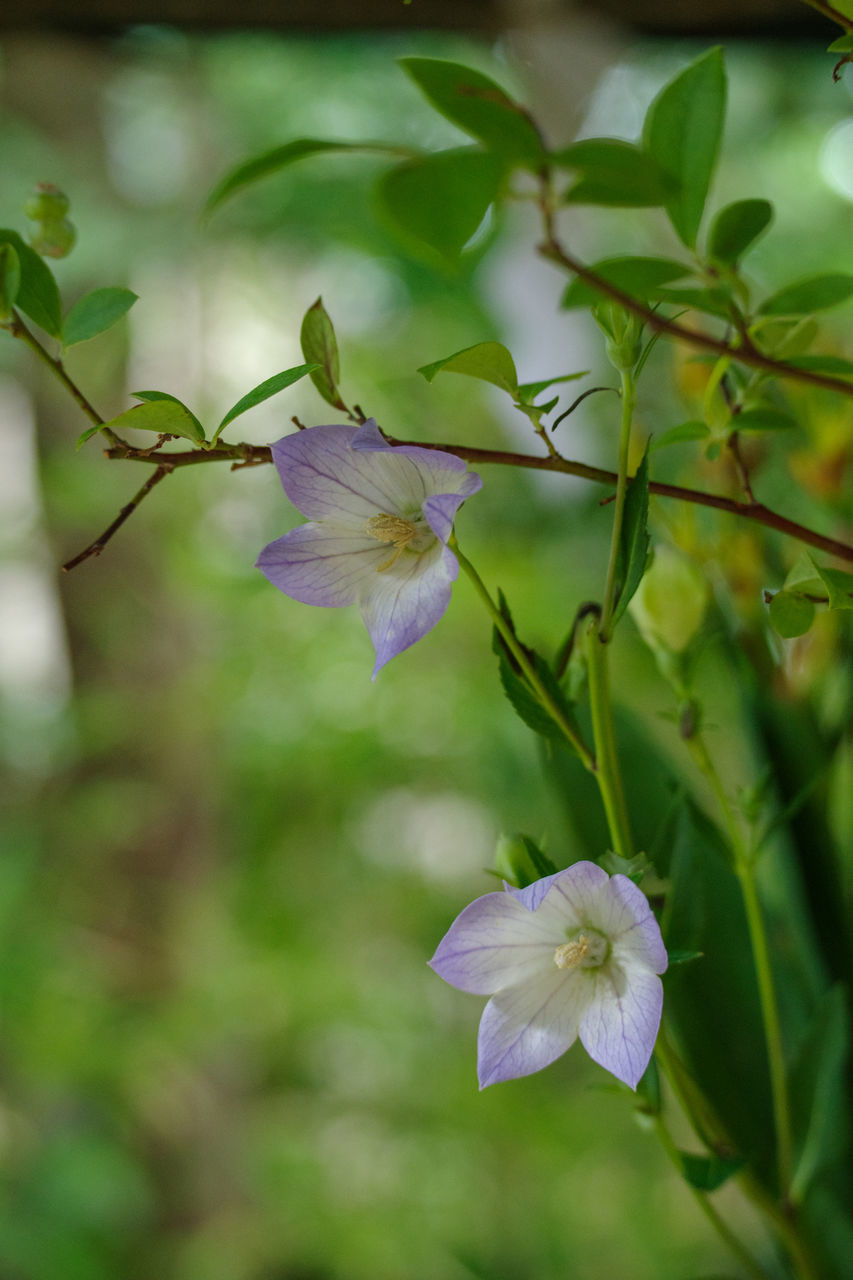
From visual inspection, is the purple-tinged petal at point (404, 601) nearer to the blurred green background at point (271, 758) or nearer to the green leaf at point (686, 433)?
the green leaf at point (686, 433)

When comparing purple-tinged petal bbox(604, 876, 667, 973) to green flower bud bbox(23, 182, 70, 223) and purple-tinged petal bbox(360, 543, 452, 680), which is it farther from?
green flower bud bbox(23, 182, 70, 223)

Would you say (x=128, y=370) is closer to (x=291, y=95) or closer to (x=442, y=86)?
(x=291, y=95)

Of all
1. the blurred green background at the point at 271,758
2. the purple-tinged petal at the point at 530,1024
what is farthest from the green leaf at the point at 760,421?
the blurred green background at the point at 271,758

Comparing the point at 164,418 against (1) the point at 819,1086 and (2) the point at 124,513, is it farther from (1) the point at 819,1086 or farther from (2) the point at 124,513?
(1) the point at 819,1086

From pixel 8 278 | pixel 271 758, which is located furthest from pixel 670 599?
pixel 271 758

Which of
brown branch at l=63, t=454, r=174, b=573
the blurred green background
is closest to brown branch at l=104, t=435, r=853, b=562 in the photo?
brown branch at l=63, t=454, r=174, b=573

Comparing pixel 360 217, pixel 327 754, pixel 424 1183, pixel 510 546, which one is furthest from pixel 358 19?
pixel 424 1183
